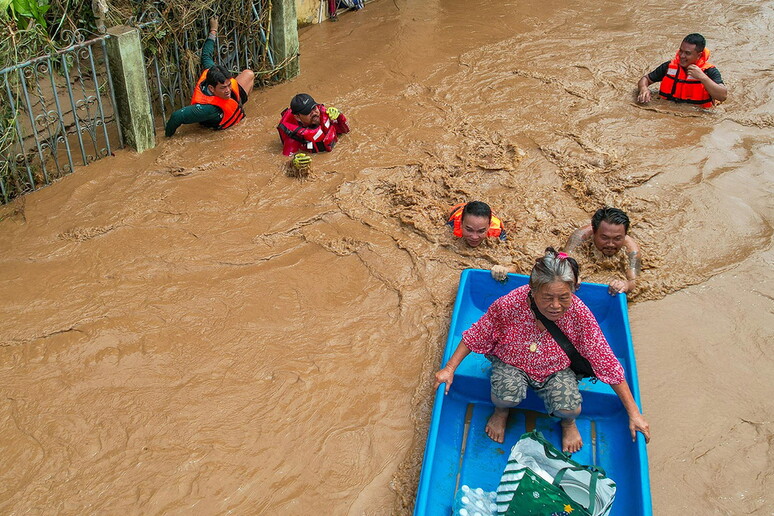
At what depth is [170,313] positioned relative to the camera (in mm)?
4707

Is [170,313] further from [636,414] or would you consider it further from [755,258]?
[755,258]

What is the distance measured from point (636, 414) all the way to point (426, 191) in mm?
2890

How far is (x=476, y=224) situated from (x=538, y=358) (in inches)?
62.0

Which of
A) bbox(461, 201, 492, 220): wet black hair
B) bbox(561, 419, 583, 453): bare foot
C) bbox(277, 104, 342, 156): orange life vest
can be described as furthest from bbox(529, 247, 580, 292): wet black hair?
bbox(277, 104, 342, 156): orange life vest

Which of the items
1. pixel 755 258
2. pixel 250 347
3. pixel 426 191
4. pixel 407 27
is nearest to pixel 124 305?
pixel 250 347

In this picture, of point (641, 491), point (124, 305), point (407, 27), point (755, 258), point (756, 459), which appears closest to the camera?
point (641, 491)

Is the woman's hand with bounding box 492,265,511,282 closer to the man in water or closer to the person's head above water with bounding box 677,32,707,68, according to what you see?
the man in water

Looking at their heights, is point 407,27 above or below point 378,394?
above

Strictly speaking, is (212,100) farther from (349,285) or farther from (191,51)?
(349,285)

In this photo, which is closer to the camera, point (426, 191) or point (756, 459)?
point (756, 459)

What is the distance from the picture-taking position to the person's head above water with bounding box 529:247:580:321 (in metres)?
3.36

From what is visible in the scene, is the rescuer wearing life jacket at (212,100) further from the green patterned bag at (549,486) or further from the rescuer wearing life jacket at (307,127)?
the green patterned bag at (549,486)

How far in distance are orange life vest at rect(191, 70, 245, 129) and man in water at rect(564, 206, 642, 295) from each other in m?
3.66

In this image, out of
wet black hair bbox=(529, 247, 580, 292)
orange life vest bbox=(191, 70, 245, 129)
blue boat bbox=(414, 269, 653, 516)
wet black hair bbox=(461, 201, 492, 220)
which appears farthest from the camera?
orange life vest bbox=(191, 70, 245, 129)
